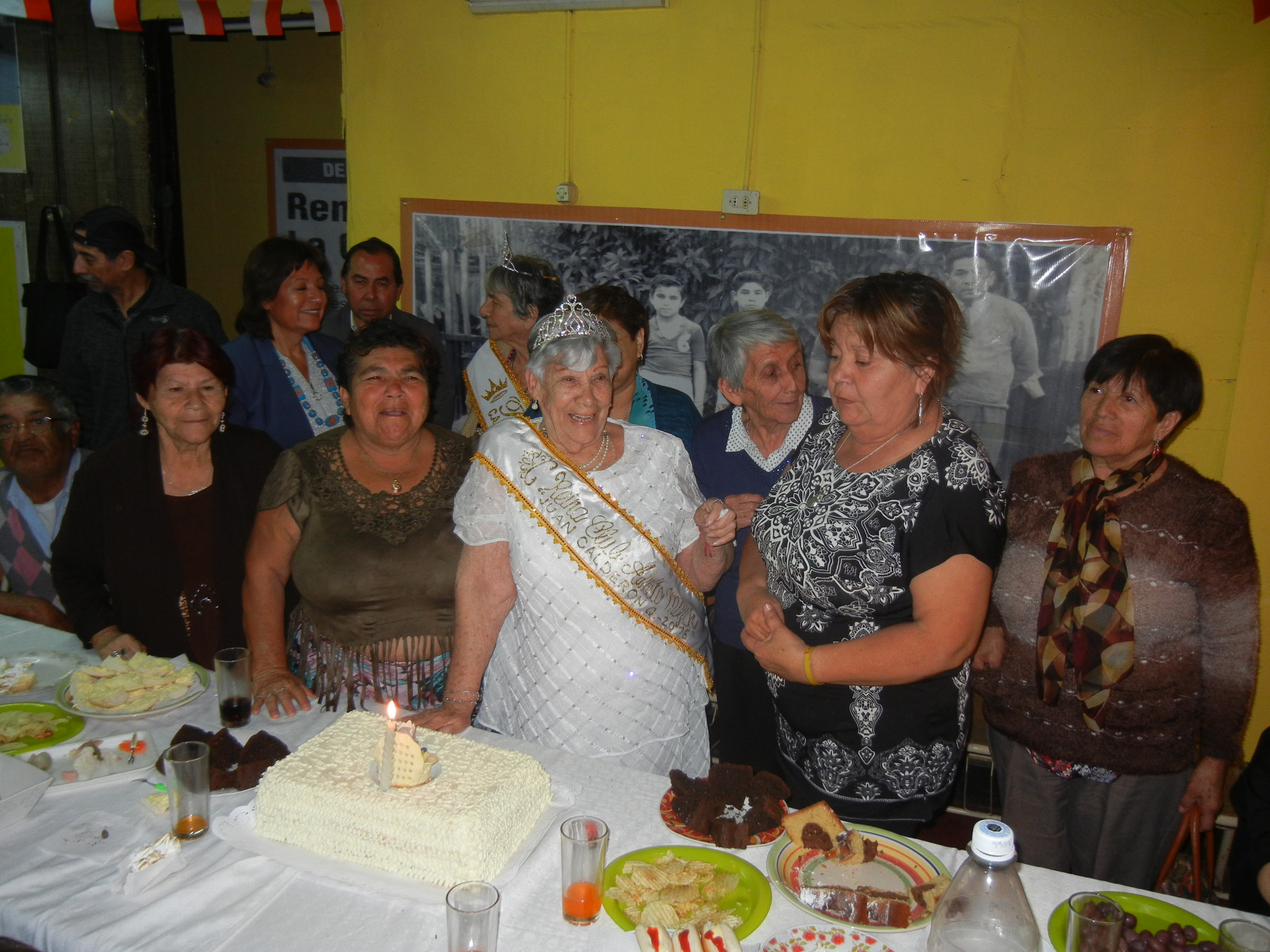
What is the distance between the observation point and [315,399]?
3713 mm

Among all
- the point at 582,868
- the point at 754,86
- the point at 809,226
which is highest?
the point at 754,86

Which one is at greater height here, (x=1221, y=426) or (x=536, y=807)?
(x=1221, y=426)

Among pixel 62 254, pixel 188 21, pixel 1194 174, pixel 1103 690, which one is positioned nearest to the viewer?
pixel 1103 690

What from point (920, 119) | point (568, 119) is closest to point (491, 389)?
point (568, 119)

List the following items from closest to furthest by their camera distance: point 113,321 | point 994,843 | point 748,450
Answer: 1. point 994,843
2. point 748,450
3. point 113,321

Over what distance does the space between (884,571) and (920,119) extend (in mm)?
2570

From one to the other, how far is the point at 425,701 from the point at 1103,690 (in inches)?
77.5

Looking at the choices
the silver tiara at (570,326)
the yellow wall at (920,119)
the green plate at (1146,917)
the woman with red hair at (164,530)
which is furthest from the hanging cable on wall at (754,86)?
the green plate at (1146,917)

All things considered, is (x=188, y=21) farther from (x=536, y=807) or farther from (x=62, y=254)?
(x=536, y=807)

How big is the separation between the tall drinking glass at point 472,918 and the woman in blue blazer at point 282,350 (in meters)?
2.59

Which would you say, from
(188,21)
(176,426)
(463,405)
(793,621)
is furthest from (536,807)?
(188,21)

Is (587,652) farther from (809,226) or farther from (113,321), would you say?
(113,321)

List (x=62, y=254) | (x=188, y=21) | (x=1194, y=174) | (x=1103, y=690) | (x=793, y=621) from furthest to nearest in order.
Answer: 1. (x=62, y=254)
2. (x=188, y=21)
3. (x=1194, y=174)
4. (x=1103, y=690)
5. (x=793, y=621)

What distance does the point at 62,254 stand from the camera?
16.8 feet
